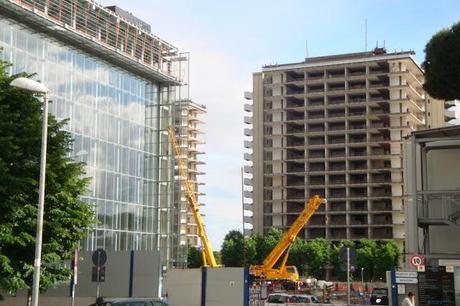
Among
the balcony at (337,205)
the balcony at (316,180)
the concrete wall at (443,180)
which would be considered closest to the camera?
the concrete wall at (443,180)

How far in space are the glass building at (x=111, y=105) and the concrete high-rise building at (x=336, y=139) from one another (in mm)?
55662

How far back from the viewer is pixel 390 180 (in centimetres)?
11181

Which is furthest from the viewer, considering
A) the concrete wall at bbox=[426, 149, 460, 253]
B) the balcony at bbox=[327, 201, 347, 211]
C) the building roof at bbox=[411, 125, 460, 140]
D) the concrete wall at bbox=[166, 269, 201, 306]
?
the balcony at bbox=[327, 201, 347, 211]

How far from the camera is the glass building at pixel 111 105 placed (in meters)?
49.7

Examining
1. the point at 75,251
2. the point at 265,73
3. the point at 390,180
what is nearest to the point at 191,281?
the point at 75,251

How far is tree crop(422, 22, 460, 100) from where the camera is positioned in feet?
81.0

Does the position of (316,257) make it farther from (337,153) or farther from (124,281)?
(124,281)

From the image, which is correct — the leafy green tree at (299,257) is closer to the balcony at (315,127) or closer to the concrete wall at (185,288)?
the balcony at (315,127)

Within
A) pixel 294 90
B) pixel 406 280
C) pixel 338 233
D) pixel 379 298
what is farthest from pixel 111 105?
pixel 294 90

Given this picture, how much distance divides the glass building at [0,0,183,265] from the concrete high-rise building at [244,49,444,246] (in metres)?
55.7

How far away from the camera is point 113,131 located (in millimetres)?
57938

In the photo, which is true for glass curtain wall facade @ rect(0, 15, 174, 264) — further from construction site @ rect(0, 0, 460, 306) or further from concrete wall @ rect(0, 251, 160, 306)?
concrete wall @ rect(0, 251, 160, 306)

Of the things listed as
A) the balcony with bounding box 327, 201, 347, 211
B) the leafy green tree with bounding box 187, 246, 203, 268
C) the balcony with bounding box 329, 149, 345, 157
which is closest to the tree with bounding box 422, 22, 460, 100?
the balcony with bounding box 327, 201, 347, 211

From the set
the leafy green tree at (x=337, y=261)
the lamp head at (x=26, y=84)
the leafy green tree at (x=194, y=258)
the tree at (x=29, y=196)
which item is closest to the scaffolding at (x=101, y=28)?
the tree at (x=29, y=196)
